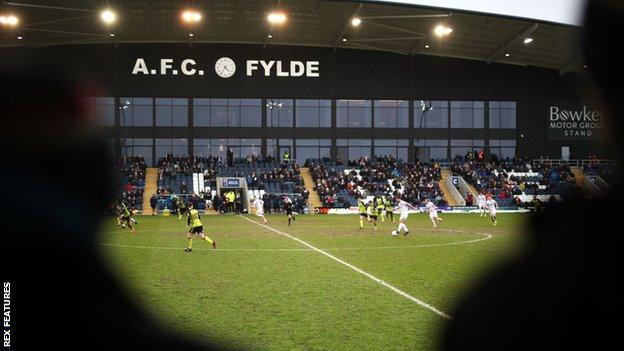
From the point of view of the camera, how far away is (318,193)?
172ft

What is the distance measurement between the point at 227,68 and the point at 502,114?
27.0m

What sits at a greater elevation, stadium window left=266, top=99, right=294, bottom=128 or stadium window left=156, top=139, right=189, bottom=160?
stadium window left=266, top=99, right=294, bottom=128

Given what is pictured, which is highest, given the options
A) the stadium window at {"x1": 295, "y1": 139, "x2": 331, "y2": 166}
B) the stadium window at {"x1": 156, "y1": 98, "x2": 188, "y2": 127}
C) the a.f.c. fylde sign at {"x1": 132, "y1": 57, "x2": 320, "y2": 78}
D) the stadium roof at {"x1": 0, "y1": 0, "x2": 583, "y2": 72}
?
the stadium roof at {"x1": 0, "y1": 0, "x2": 583, "y2": 72}

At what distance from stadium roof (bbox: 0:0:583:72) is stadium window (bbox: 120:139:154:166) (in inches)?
358

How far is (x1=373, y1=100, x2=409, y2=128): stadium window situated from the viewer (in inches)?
2447

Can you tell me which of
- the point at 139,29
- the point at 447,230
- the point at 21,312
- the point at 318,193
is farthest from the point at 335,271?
the point at 139,29

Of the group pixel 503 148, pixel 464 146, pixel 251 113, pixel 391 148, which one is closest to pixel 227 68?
pixel 251 113

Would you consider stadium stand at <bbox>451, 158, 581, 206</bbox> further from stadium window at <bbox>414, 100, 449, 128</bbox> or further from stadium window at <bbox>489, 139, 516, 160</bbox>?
stadium window at <bbox>414, 100, 449, 128</bbox>

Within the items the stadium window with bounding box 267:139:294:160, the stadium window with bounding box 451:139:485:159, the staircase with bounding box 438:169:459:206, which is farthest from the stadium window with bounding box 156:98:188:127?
the stadium window with bounding box 451:139:485:159

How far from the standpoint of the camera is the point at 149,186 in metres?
54.4

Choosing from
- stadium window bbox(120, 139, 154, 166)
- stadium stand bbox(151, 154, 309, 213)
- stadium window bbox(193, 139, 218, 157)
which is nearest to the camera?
stadium stand bbox(151, 154, 309, 213)

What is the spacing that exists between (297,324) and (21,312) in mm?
5728

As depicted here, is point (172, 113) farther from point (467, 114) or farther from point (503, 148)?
point (503, 148)

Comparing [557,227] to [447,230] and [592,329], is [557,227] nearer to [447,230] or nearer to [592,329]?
[592,329]
